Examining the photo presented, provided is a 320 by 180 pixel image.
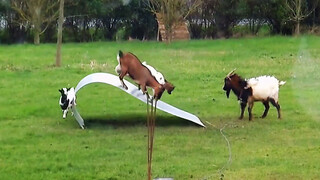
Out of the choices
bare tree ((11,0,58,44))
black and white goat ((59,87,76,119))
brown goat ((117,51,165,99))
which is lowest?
black and white goat ((59,87,76,119))

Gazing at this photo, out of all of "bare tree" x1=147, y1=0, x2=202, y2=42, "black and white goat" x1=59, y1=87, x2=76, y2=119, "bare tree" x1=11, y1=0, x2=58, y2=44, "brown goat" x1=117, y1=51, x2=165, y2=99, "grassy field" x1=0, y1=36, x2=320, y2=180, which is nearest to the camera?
"brown goat" x1=117, y1=51, x2=165, y2=99

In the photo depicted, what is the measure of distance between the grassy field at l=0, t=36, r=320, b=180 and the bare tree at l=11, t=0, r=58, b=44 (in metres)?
3.92

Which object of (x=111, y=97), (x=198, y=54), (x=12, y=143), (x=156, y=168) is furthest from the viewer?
(x=198, y=54)

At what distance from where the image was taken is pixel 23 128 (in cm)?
543

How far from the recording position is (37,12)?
13.2 meters

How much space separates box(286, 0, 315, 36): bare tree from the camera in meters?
13.0

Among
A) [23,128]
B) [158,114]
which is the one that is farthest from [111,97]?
[23,128]

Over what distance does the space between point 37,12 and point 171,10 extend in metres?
2.70

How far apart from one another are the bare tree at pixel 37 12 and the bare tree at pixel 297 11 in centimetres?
442

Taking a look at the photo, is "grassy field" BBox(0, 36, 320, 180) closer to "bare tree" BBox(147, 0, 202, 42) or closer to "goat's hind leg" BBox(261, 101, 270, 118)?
"goat's hind leg" BBox(261, 101, 270, 118)

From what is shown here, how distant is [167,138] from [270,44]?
665cm

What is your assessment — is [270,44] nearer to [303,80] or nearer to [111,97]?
[303,80]

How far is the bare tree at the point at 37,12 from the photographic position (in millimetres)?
13227

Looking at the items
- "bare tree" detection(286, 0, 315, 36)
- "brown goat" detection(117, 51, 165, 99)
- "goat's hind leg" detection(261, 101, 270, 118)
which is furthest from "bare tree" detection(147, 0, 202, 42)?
"brown goat" detection(117, 51, 165, 99)
